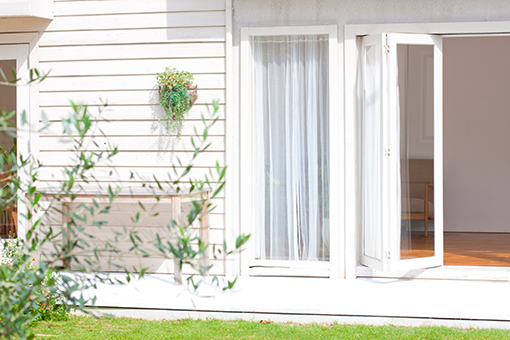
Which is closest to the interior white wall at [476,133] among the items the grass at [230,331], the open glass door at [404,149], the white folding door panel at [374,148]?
the open glass door at [404,149]

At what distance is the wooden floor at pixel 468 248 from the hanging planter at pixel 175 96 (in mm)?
2264

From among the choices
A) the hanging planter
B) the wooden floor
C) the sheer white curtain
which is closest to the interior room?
the wooden floor

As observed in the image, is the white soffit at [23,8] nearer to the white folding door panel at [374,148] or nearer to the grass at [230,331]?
the grass at [230,331]

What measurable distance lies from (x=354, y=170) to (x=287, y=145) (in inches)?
25.8

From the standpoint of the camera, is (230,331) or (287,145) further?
(287,145)

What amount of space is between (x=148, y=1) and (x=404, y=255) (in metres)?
3.27

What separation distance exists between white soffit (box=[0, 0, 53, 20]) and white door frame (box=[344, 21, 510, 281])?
9.21 ft

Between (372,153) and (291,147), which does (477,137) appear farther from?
(291,147)

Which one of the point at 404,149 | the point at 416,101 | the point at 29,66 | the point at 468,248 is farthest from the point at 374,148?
the point at 29,66

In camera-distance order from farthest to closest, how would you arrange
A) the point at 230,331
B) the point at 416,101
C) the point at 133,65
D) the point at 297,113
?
the point at 133,65 < the point at 297,113 < the point at 416,101 < the point at 230,331

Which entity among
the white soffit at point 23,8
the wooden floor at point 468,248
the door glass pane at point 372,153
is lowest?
the wooden floor at point 468,248

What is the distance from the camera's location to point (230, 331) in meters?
3.80

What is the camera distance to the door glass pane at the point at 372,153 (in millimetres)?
4750

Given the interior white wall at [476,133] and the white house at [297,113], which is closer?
the white house at [297,113]
